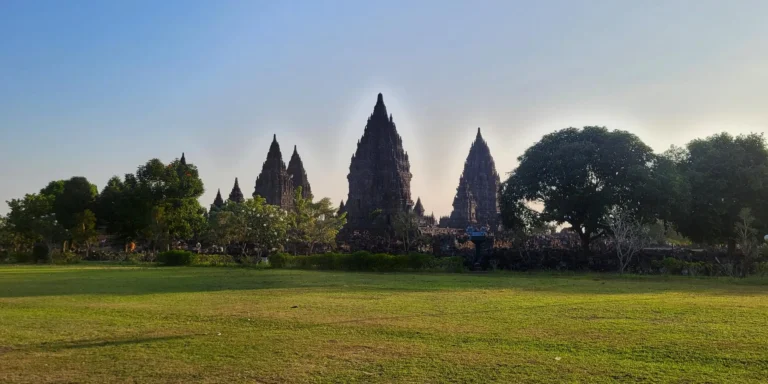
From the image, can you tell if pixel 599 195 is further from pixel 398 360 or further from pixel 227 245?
pixel 227 245

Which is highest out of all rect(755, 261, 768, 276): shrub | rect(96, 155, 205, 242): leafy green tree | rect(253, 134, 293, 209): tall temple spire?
rect(253, 134, 293, 209): tall temple spire

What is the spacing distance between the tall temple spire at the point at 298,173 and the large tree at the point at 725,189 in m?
60.0

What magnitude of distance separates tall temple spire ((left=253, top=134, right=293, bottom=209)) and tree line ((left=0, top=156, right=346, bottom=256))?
28291 millimetres

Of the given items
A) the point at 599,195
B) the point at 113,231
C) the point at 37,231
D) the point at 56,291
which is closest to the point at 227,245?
the point at 113,231

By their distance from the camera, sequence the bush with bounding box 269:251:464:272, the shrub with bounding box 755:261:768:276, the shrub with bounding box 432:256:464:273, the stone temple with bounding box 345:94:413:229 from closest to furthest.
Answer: the shrub with bounding box 755:261:768:276 → the shrub with bounding box 432:256:464:273 → the bush with bounding box 269:251:464:272 → the stone temple with bounding box 345:94:413:229

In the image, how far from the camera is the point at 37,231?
37812mm

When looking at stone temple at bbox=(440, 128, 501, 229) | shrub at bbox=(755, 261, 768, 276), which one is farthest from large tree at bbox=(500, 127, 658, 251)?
stone temple at bbox=(440, 128, 501, 229)

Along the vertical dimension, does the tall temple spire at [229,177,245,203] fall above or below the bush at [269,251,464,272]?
above

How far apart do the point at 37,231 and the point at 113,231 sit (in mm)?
10090

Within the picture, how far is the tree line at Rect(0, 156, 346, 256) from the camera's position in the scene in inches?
1475

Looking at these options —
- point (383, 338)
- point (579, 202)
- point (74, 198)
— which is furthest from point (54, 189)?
point (383, 338)

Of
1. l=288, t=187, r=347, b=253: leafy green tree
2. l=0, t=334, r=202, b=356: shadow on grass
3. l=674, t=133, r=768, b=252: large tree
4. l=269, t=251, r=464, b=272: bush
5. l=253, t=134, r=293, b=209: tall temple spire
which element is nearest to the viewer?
l=0, t=334, r=202, b=356: shadow on grass

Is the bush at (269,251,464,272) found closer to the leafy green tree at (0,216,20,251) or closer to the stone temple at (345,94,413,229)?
the leafy green tree at (0,216,20,251)

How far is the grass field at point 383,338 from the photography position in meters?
5.80
